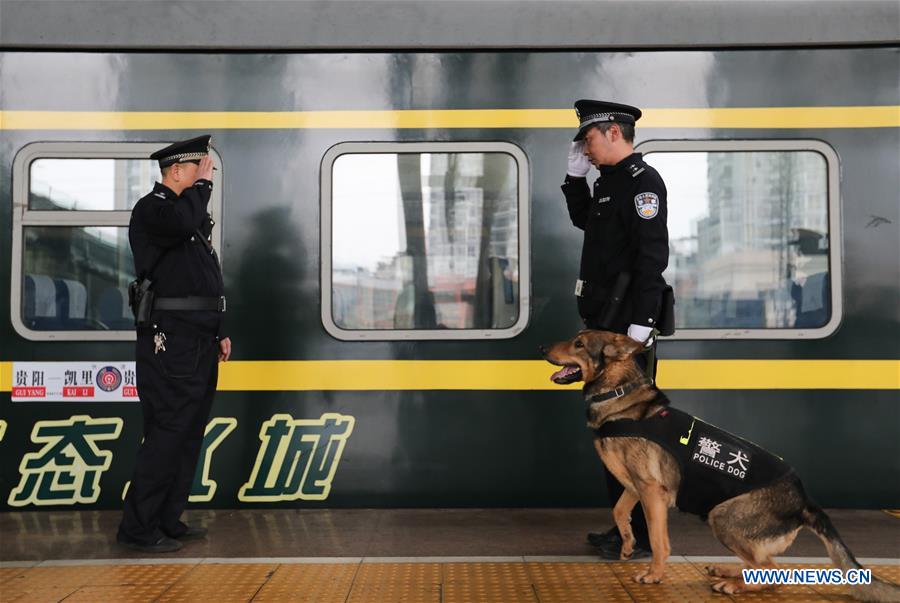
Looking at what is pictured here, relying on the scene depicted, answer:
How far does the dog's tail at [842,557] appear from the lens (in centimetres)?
332

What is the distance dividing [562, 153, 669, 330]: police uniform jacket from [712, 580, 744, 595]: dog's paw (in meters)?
1.05

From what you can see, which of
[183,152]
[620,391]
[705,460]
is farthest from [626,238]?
[183,152]

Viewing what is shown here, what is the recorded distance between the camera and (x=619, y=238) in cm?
406

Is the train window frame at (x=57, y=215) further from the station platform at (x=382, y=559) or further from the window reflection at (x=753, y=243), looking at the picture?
the window reflection at (x=753, y=243)

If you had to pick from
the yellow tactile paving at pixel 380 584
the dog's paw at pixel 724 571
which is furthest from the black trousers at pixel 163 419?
the dog's paw at pixel 724 571

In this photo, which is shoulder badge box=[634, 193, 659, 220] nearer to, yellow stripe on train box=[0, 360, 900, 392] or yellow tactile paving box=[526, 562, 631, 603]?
yellow stripe on train box=[0, 360, 900, 392]

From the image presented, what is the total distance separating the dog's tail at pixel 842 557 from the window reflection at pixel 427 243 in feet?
6.19

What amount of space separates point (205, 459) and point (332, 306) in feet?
3.40

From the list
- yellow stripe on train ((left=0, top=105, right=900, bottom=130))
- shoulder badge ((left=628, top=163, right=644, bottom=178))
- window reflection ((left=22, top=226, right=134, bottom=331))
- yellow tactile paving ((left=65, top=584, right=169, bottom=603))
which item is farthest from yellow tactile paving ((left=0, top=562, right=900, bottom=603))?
yellow stripe on train ((left=0, top=105, right=900, bottom=130))

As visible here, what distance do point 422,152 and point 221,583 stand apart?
7.76ft

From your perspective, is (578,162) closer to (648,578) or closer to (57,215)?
(648,578)

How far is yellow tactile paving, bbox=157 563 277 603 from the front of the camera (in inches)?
137

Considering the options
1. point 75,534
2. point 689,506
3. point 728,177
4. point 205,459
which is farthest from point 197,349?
point 728,177

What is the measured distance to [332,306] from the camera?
4836mm
